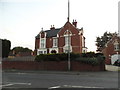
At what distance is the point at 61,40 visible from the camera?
137 ft

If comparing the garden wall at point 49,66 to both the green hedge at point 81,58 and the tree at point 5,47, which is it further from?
the tree at point 5,47

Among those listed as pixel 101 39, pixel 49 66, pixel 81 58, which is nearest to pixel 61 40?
pixel 49 66

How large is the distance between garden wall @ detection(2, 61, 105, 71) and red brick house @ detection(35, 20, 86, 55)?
12.9 metres

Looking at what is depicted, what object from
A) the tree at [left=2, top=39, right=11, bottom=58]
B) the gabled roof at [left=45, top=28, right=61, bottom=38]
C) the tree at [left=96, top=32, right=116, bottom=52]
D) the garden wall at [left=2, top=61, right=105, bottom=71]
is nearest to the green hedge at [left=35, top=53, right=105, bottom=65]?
the garden wall at [left=2, top=61, right=105, bottom=71]

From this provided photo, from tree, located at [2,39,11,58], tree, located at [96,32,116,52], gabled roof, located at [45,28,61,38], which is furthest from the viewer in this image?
tree, located at [96,32,116,52]

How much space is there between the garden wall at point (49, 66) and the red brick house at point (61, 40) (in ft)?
42.4

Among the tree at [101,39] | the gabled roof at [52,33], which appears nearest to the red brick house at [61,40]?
the gabled roof at [52,33]

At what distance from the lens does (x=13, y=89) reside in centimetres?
866

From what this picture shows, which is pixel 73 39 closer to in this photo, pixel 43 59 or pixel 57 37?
pixel 57 37

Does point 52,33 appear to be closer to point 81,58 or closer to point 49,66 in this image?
point 49,66

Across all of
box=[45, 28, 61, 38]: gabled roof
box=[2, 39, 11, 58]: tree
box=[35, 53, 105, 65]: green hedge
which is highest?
box=[45, 28, 61, 38]: gabled roof

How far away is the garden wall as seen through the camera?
2425 centimetres

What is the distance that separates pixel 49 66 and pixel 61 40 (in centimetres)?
1653

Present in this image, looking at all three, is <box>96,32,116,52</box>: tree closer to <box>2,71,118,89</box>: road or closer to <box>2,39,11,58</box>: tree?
<box>2,39,11,58</box>: tree
